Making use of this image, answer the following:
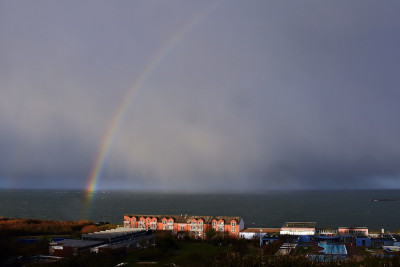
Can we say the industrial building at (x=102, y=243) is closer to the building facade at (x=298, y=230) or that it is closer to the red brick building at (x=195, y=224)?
the red brick building at (x=195, y=224)

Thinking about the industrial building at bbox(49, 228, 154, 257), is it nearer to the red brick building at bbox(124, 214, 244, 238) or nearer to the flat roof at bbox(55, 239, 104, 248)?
the flat roof at bbox(55, 239, 104, 248)

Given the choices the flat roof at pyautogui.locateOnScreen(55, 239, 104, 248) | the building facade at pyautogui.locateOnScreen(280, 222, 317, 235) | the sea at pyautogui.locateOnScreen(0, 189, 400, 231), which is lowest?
the sea at pyautogui.locateOnScreen(0, 189, 400, 231)

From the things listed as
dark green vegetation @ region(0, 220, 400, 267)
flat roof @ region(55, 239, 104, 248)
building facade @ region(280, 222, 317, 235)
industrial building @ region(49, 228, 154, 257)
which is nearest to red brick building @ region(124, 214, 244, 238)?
dark green vegetation @ region(0, 220, 400, 267)

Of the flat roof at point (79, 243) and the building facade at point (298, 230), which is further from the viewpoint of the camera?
the building facade at point (298, 230)

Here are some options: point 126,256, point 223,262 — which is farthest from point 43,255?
point 223,262

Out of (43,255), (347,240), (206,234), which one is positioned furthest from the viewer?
(206,234)

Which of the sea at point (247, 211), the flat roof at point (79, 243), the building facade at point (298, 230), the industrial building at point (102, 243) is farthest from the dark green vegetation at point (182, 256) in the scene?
the sea at point (247, 211)

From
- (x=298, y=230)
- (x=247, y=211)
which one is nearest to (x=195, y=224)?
(x=298, y=230)

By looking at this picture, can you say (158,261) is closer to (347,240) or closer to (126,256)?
(126,256)

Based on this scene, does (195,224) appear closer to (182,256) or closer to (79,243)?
(182,256)
